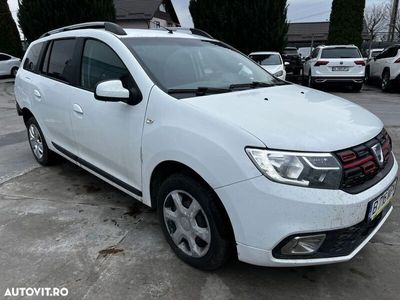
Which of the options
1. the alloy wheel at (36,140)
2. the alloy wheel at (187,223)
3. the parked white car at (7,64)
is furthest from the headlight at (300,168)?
the parked white car at (7,64)

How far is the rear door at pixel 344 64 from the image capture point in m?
12.7

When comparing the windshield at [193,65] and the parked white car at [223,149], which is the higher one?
the windshield at [193,65]

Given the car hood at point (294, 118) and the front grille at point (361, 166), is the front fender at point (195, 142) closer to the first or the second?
the car hood at point (294, 118)

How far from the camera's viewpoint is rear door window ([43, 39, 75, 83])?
3949 mm

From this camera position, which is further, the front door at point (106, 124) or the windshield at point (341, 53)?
the windshield at point (341, 53)

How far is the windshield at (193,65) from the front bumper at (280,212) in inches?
41.6

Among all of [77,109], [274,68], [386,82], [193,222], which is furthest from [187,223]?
[386,82]

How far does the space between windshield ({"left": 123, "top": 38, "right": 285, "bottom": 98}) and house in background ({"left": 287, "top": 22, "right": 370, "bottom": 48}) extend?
5146 centimetres

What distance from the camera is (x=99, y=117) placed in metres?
3.34

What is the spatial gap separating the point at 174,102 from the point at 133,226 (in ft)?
4.35

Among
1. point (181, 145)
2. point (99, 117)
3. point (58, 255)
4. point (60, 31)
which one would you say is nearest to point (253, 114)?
point (181, 145)

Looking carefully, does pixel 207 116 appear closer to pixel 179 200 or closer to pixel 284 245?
pixel 179 200

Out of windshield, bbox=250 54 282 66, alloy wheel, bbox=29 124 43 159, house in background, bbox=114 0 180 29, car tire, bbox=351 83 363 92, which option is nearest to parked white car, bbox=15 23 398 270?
alloy wheel, bbox=29 124 43 159

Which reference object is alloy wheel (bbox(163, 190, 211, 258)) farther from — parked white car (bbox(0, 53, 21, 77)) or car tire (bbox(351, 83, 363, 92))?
parked white car (bbox(0, 53, 21, 77))
